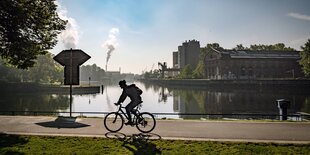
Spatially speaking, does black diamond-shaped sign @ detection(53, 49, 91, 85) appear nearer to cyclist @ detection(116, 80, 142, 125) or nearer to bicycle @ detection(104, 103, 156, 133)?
bicycle @ detection(104, 103, 156, 133)

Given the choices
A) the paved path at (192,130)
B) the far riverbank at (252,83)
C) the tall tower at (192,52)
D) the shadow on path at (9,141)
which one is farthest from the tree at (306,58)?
the tall tower at (192,52)

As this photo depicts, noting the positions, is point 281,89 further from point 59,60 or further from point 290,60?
point 59,60

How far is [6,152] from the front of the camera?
755 centimetres

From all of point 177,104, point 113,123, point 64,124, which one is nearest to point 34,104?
point 177,104

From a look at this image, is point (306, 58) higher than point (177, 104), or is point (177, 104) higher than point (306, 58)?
point (306, 58)

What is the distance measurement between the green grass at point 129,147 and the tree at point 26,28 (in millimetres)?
5249

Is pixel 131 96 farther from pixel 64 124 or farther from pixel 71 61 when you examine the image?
pixel 71 61

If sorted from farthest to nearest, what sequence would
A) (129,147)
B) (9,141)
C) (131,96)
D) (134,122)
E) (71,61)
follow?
(71,61), (134,122), (131,96), (9,141), (129,147)

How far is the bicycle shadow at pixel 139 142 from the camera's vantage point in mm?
7789

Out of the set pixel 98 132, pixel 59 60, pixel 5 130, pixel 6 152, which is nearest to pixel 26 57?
pixel 59 60

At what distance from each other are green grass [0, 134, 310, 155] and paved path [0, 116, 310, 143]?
2.63 ft

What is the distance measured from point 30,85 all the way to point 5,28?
6995cm

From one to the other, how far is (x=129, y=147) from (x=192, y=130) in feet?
11.0

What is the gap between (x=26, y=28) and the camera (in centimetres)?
1313
